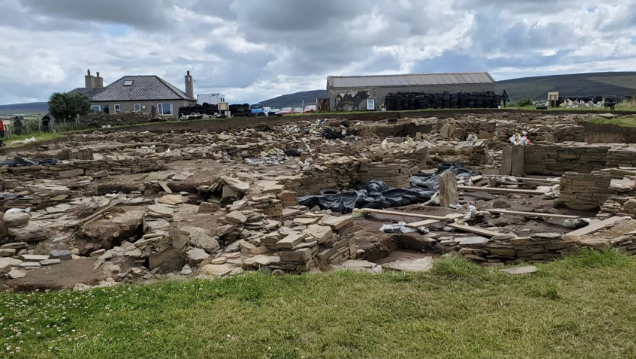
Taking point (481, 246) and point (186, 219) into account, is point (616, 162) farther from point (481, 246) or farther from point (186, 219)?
point (186, 219)

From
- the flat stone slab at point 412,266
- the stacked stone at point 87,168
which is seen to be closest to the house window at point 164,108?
the stacked stone at point 87,168

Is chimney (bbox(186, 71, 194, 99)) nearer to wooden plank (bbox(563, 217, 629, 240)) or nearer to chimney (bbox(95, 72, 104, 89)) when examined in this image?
chimney (bbox(95, 72, 104, 89))

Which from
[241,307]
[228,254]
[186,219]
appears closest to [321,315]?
[241,307]

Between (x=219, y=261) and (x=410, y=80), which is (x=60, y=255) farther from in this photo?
(x=410, y=80)

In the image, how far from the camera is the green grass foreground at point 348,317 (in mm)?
3643

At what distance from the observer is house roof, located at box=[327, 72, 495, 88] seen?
4266 cm

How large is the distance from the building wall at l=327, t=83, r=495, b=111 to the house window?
1443 centimetres

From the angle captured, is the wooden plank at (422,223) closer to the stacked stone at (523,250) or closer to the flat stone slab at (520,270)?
the stacked stone at (523,250)

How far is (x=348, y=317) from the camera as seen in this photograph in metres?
4.17

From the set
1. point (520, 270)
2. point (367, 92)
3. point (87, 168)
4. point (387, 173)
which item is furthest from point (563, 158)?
point (367, 92)

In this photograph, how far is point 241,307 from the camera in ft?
14.6

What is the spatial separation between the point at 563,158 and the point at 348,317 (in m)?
11.9

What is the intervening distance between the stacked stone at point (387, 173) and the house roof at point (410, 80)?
30.4 metres

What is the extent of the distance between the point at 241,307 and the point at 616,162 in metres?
11.0
